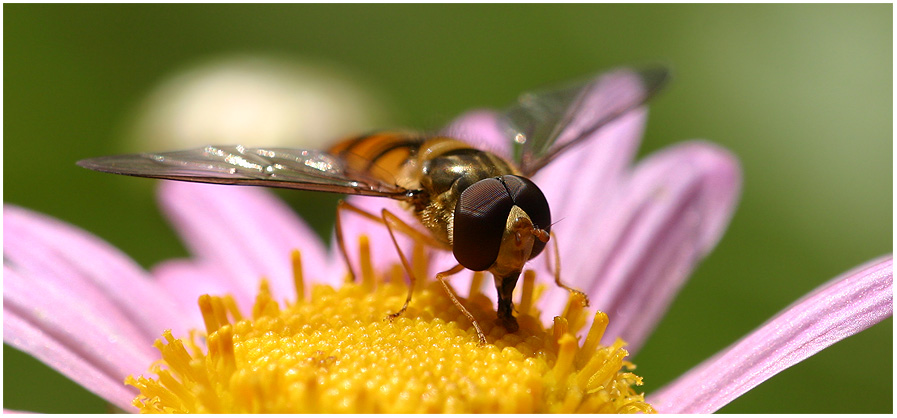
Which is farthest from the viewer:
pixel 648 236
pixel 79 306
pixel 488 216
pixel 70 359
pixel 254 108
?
pixel 254 108

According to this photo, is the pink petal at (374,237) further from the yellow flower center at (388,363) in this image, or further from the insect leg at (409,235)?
the yellow flower center at (388,363)

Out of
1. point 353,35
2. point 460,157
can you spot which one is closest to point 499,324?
point 460,157

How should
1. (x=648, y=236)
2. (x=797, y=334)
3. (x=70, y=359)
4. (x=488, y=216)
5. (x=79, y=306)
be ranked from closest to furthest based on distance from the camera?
(x=488, y=216)
(x=797, y=334)
(x=70, y=359)
(x=79, y=306)
(x=648, y=236)

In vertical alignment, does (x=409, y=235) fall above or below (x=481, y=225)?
below

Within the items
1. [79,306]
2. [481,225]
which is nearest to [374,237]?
[79,306]

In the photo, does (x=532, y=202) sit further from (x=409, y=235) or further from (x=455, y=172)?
(x=409, y=235)

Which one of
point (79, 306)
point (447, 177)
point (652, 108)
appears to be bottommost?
point (79, 306)

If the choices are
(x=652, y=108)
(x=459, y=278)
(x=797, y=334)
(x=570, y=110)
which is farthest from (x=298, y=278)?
(x=652, y=108)

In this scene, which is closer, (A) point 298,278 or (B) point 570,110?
(A) point 298,278
